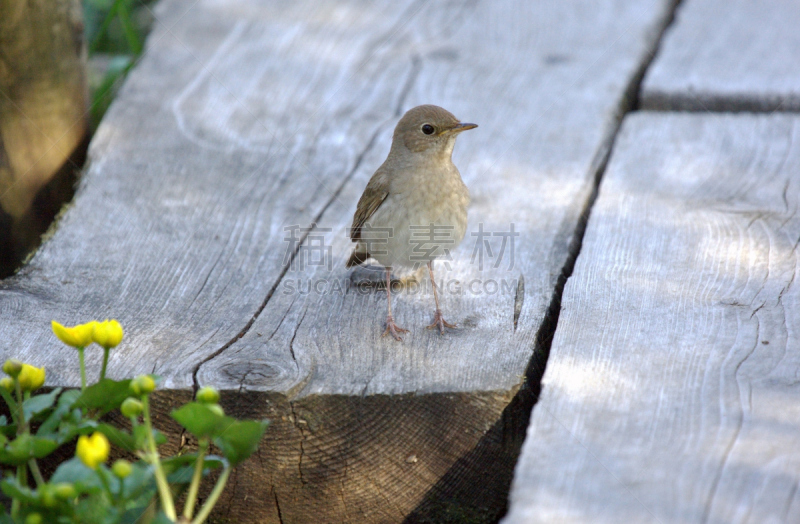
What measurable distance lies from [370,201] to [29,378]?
1.78 metres

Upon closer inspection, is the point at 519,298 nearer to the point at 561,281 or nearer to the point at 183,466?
the point at 561,281

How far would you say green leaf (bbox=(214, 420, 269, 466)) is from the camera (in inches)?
75.7

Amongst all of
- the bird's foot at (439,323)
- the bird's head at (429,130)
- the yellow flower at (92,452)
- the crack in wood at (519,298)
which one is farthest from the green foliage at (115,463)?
the bird's head at (429,130)

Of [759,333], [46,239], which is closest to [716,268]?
[759,333]

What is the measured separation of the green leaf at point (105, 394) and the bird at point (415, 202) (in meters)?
1.31

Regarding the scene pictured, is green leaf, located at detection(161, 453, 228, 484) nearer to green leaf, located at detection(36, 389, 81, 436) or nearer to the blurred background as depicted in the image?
green leaf, located at detection(36, 389, 81, 436)

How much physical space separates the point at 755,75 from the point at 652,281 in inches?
89.4

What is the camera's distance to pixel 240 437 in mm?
1936

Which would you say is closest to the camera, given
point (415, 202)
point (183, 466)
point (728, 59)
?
point (183, 466)

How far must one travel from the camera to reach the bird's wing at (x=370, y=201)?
11.6 feet

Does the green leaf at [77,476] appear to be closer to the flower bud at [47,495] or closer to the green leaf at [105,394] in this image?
the flower bud at [47,495]

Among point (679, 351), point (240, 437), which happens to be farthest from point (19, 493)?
point (679, 351)

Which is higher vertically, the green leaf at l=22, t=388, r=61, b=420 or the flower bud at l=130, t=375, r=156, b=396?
the flower bud at l=130, t=375, r=156, b=396

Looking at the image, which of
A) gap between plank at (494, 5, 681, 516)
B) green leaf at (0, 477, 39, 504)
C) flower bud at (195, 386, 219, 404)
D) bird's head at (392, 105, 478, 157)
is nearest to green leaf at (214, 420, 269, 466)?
flower bud at (195, 386, 219, 404)
